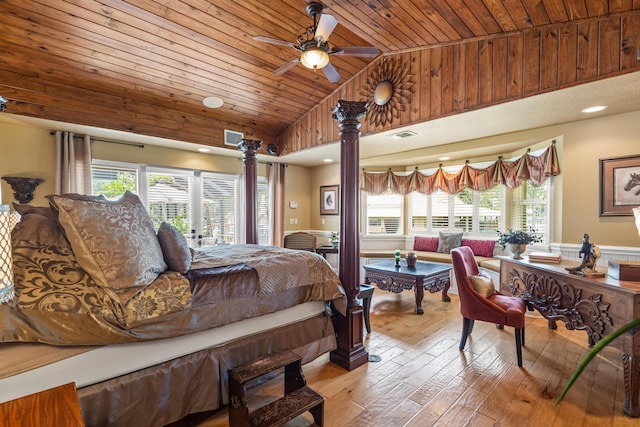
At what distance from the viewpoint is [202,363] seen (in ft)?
6.19

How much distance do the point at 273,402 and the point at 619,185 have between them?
4116 millimetres

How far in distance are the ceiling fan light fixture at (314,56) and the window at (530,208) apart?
11.3 feet

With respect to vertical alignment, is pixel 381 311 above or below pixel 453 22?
below

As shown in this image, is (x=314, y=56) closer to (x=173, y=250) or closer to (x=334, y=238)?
(x=173, y=250)

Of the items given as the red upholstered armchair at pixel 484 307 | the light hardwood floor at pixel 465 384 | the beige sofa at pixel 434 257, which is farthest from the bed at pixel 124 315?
the beige sofa at pixel 434 257

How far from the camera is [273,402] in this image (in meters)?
1.85

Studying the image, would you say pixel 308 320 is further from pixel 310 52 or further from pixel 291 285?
pixel 310 52

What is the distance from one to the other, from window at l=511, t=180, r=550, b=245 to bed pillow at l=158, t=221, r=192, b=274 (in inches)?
173

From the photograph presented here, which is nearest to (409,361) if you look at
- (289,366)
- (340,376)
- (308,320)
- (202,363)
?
(340,376)

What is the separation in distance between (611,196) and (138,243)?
15.0 feet

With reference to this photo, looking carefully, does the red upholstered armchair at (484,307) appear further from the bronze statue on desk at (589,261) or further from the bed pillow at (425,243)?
the bed pillow at (425,243)

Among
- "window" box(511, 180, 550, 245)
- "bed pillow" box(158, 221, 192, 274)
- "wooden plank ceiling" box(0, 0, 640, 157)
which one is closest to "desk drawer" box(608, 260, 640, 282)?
"wooden plank ceiling" box(0, 0, 640, 157)

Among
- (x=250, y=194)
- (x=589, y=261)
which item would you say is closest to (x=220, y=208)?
(x=250, y=194)

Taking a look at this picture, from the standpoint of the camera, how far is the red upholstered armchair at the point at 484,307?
2.59 metres
